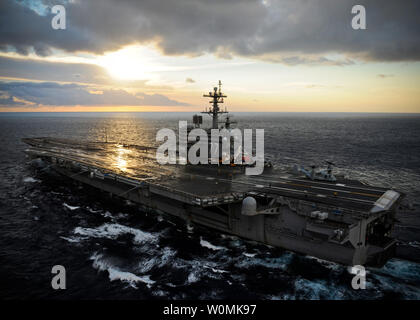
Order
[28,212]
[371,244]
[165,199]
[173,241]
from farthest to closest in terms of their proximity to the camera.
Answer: [28,212]
[165,199]
[173,241]
[371,244]

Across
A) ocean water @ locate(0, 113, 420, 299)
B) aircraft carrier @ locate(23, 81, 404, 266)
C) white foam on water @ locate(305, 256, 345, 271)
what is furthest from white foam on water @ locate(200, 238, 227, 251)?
white foam on water @ locate(305, 256, 345, 271)

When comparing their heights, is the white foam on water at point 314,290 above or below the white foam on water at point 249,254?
below

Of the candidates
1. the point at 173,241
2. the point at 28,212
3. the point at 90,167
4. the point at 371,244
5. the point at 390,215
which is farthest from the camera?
the point at 90,167

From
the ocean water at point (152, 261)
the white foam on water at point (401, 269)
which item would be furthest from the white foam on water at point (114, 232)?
the white foam on water at point (401, 269)

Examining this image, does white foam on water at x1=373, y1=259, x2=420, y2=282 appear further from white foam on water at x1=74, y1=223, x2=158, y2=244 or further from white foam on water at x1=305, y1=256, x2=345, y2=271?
white foam on water at x1=74, y1=223, x2=158, y2=244

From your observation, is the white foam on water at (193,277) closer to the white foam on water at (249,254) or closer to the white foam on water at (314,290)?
the white foam on water at (249,254)

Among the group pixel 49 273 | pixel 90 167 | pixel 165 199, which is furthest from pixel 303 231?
pixel 90 167

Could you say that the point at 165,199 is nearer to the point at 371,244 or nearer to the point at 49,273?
the point at 49,273
